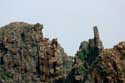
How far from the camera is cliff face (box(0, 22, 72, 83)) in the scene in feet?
307

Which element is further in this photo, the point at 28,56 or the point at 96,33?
the point at 28,56

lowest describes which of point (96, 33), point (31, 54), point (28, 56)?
point (28, 56)

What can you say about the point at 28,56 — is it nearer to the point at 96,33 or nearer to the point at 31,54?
the point at 31,54

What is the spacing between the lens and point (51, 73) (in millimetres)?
92875

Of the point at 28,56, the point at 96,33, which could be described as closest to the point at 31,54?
the point at 28,56

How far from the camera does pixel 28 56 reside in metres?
97.9

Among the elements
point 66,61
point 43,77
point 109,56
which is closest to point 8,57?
point 43,77

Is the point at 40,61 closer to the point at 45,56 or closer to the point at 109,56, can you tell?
the point at 45,56

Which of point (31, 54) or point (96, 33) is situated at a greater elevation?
point (96, 33)

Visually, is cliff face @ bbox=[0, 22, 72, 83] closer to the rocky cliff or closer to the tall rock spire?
the rocky cliff

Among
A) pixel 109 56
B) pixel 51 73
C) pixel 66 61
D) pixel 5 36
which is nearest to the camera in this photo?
pixel 109 56

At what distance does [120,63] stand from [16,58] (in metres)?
57.8

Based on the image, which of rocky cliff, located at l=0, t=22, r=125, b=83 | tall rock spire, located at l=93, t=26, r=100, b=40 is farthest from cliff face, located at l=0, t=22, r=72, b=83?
tall rock spire, located at l=93, t=26, r=100, b=40

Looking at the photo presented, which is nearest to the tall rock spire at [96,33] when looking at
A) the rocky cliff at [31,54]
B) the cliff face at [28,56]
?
the rocky cliff at [31,54]
